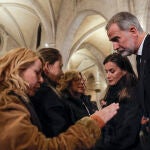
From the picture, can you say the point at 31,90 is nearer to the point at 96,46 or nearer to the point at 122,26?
the point at 122,26

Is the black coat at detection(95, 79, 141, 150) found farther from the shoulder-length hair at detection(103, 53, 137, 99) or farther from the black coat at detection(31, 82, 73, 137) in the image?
the black coat at detection(31, 82, 73, 137)

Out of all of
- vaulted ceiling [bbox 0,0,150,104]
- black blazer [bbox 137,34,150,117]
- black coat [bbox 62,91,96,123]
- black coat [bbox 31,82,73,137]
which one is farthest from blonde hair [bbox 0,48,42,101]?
vaulted ceiling [bbox 0,0,150,104]

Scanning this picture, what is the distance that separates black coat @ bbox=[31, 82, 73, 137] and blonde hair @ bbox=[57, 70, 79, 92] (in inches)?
30.2

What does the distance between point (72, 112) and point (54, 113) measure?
9.1 inches

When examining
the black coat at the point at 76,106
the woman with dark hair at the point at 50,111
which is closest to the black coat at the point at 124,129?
the black coat at the point at 76,106

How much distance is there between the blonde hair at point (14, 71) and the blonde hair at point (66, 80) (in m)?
1.10

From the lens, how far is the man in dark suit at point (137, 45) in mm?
2410

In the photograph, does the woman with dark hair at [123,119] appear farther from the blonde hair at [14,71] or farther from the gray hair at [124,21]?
the blonde hair at [14,71]

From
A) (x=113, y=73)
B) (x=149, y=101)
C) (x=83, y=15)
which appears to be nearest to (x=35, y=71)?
(x=149, y=101)

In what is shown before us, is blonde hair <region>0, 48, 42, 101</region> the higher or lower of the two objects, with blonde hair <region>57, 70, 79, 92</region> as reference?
higher

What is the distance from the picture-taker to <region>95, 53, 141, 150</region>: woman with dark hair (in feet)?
8.61

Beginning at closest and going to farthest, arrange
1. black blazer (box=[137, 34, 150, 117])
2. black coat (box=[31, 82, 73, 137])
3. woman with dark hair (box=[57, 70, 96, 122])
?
black coat (box=[31, 82, 73, 137]) → black blazer (box=[137, 34, 150, 117]) → woman with dark hair (box=[57, 70, 96, 122])

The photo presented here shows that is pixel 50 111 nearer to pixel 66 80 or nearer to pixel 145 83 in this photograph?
pixel 145 83

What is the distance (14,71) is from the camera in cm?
194
